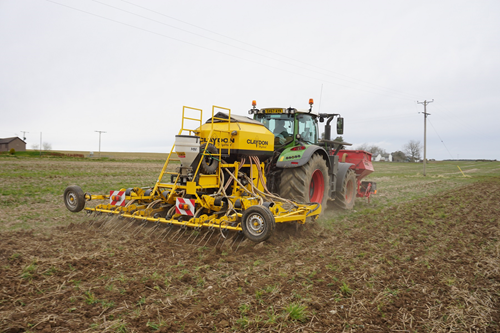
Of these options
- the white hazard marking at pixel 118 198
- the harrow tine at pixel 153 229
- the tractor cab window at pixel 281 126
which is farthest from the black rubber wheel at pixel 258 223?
the tractor cab window at pixel 281 126

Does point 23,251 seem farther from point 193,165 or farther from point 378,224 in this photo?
point 378,224

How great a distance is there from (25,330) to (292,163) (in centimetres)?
497

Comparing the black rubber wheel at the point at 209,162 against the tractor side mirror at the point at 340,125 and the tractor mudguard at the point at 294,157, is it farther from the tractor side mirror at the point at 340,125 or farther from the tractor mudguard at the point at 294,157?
the tractor side mirror at the point at 340,125

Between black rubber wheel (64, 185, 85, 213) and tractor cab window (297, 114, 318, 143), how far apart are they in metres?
4.67

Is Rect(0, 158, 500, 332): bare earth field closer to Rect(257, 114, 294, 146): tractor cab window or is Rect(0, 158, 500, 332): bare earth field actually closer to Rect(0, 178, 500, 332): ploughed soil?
Rect(0, 178, 500, 332): ploughed soil

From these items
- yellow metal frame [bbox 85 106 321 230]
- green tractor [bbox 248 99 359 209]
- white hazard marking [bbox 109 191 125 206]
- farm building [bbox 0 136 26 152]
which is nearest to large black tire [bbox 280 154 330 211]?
green tractor [bbox 248 99 359 209]

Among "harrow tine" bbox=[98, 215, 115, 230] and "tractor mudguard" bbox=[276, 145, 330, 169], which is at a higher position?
"tractor mudguard" bbox=[276, 145, 330, 169]

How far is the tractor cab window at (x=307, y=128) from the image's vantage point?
7770 mm

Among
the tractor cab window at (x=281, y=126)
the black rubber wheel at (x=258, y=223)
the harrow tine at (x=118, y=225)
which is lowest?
the harrow tine at (x=118, y=225)

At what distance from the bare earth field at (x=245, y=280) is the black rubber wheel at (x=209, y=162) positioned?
113cm

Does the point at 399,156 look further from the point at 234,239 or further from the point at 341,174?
the point at 234,239

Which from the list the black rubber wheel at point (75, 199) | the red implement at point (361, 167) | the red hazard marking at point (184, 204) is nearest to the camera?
the red hazard marking at point (184, 204)

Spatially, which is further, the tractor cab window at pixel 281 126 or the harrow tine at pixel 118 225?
the tractor cab window at pixel 281 126

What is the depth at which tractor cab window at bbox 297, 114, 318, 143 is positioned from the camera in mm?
7770
